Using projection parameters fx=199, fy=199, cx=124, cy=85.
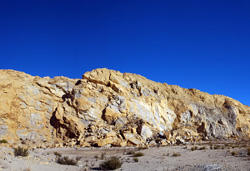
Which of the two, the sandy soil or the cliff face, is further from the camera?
the cliff face

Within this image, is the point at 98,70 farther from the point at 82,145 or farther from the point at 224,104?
the point at 224,104

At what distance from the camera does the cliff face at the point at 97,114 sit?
29719mm

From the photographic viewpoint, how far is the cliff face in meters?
29.7

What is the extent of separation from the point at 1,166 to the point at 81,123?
77.6 ft

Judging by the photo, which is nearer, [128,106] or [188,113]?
[128,106]

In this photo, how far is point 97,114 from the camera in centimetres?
3500

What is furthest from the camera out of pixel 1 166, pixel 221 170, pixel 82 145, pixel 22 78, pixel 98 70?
pixel 98 70

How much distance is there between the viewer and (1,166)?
8.93 metres

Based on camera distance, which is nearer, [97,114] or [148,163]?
[148,163]

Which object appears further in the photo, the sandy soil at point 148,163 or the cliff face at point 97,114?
the cliff face at point 97,114

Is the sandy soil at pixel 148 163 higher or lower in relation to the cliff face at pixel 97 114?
lower

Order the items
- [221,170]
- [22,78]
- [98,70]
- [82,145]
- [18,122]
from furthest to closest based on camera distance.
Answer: [98,70]
[22,78]
[18,122]
[82,145]
[221,170]

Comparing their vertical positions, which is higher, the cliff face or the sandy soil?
the cliff face

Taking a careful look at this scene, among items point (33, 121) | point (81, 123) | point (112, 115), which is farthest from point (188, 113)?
point (33, 121)
